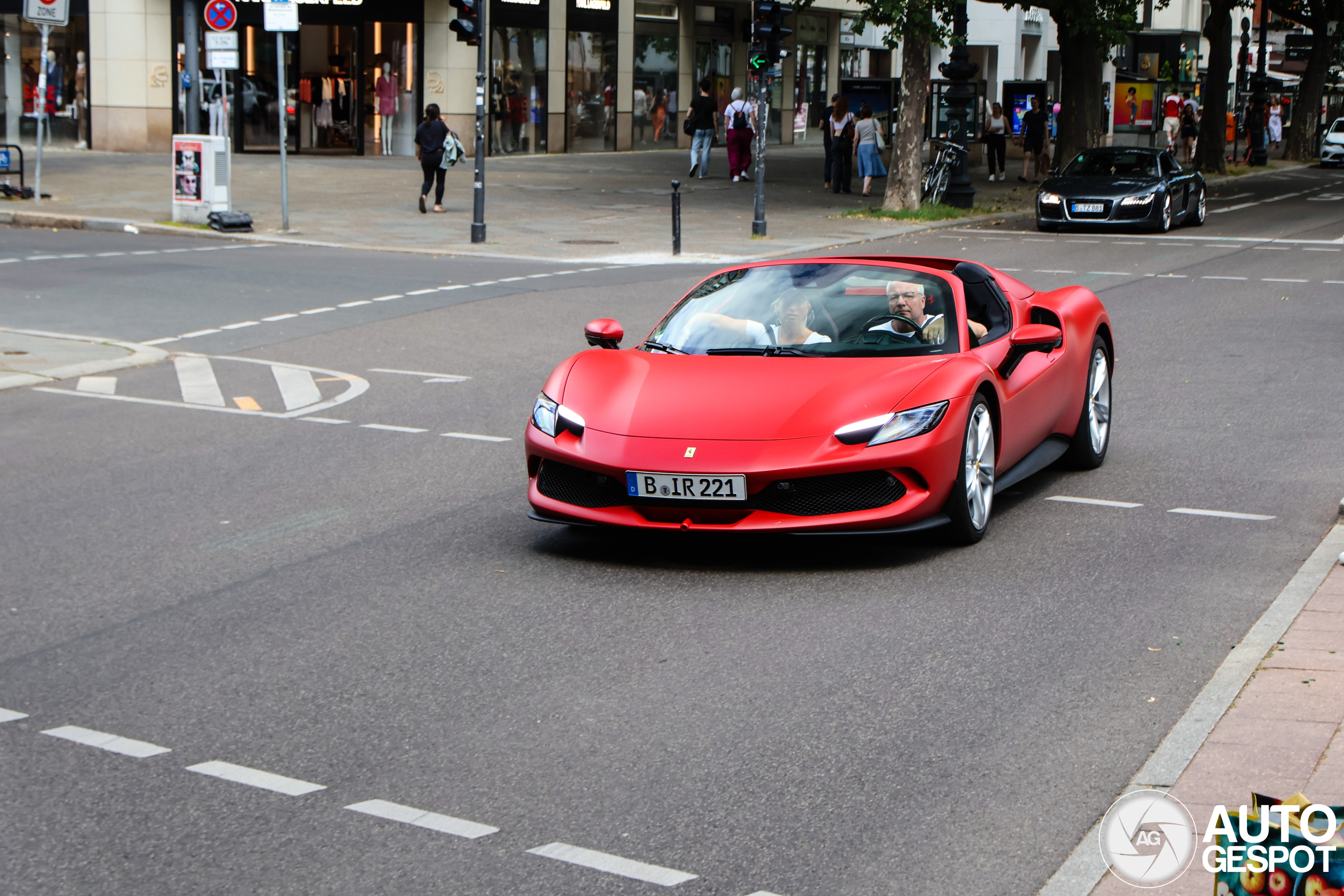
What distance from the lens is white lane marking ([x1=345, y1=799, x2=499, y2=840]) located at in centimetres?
406

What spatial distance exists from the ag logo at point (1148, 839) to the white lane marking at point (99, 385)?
29.5ft

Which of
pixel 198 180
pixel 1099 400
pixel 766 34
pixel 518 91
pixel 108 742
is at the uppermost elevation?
pixel 518 91

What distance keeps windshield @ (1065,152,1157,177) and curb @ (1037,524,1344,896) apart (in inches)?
827

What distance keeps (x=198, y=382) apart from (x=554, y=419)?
566cm

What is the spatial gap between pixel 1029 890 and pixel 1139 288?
15.2m

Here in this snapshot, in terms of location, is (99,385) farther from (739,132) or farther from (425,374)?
(739,132)

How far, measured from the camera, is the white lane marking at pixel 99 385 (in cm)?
1147

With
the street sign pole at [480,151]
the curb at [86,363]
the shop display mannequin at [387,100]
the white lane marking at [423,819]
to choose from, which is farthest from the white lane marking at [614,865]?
the shop display mannequin at [387,100]

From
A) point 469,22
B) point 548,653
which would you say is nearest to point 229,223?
point 469,22

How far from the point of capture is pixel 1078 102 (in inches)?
1384

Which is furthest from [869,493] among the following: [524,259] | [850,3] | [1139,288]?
[850,3]

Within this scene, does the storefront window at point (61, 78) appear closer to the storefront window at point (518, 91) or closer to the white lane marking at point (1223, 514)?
the storefront window at point (518, 91)

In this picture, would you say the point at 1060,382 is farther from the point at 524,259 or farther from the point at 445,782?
the point at 524,259

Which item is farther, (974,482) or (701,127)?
(701,127)
